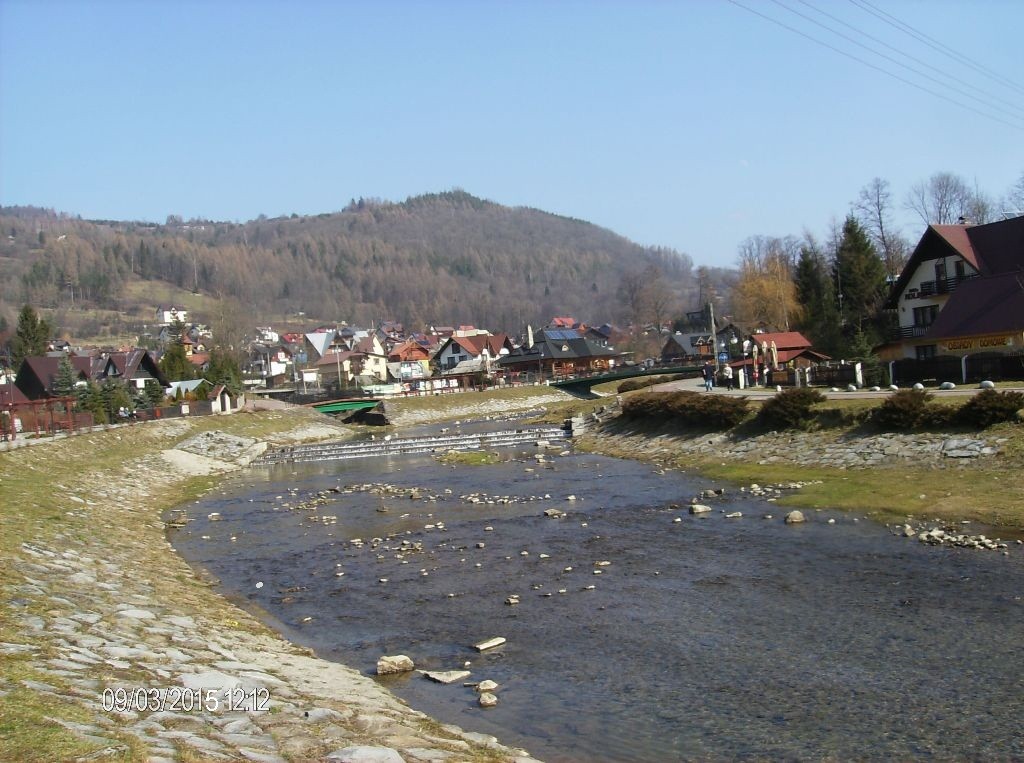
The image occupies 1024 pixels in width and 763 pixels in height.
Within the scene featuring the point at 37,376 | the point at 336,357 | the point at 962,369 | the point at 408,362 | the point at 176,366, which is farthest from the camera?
the point at 408,362

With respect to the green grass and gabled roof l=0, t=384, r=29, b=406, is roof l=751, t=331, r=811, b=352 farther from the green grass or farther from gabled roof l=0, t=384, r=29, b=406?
gabled roof l=0, t=384, r=29, b=406

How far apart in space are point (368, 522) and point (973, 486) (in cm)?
1985

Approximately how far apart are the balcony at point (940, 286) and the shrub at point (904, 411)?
101 ft

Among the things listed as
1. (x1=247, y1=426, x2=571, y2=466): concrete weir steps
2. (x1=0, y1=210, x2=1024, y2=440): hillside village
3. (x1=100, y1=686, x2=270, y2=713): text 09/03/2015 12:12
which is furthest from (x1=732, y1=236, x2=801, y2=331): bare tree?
(x1=100, y1=686, x2=270, y2=713): text 09/03/2015 12:12

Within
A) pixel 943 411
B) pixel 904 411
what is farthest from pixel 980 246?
pixel 943 411

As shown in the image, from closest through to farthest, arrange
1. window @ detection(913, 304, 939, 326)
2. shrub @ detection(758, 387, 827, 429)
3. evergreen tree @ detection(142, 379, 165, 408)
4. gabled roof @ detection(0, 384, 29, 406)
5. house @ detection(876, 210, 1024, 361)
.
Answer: shrub @ detection(758, 387, 827, 429)
house @ detection(876, 210, 1024, 361)
window @ detection(913, 304, 939, 326)
gabled roof @ detection(0, 384, 29, 406)
evergreen tree @ detection(142, 379, 165, 408)

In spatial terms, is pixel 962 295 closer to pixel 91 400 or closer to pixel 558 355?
pixel 91 400

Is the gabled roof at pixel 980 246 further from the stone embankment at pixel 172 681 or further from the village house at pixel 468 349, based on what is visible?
the village house at pixel 468 349

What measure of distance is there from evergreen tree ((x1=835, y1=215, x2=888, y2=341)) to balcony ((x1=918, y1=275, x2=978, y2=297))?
1443 centimetres

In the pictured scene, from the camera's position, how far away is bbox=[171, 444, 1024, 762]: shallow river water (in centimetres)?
1099

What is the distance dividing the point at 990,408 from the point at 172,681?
26052 millimetres

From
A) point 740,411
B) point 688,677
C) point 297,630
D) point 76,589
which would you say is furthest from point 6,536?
point 740,411

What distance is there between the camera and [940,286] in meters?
59.4

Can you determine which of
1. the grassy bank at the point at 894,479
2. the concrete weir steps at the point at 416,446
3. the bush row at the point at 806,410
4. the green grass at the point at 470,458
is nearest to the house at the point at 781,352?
the bush row at the point at 806,410
